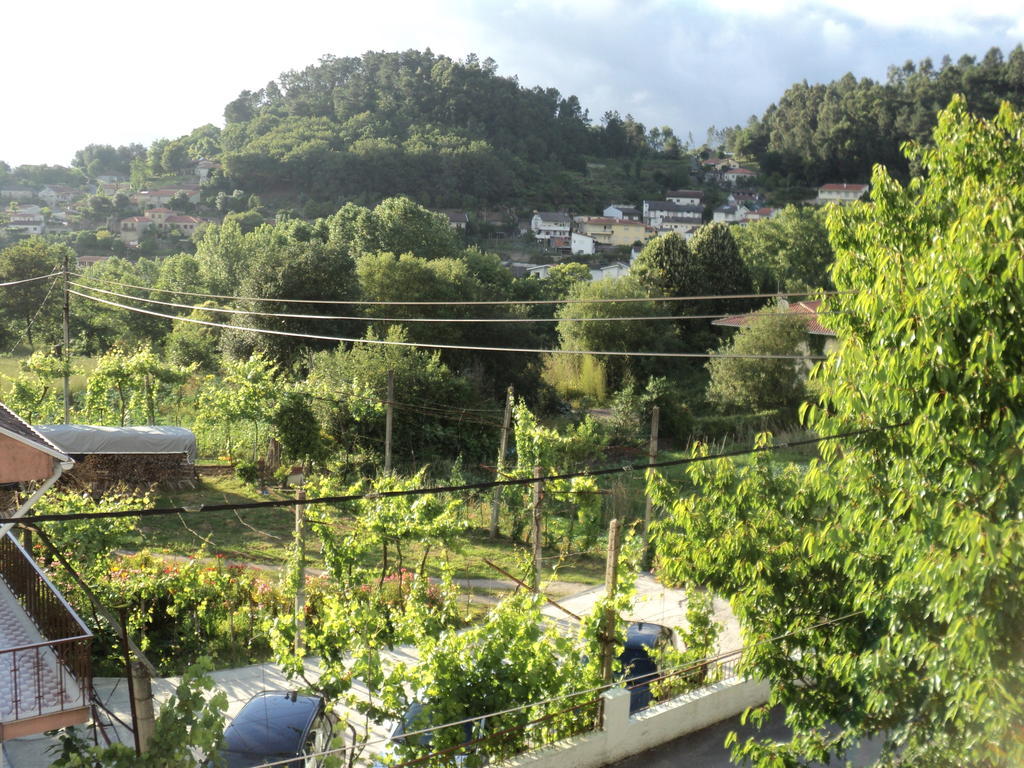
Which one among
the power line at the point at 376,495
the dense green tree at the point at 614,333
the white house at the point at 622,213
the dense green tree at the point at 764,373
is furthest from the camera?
the white house at the point at 622,213

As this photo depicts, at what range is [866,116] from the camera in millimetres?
102562

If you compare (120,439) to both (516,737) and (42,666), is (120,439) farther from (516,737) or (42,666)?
(516,737)

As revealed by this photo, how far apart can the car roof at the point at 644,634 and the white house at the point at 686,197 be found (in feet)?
332

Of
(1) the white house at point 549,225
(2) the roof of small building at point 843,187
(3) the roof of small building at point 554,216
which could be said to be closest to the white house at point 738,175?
(2) the roof of small building at point 843,187

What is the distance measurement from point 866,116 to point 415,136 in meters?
53.9

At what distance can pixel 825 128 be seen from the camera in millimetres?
106250

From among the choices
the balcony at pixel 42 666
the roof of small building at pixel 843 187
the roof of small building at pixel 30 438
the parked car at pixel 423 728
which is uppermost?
the roof of small building at pixel 843 187

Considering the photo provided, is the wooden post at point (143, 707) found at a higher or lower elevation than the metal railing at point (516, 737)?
higher

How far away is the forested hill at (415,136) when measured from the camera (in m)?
84.8

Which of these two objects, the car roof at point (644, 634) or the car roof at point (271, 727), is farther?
the car roof at point (644, 634)

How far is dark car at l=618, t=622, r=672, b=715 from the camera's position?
1000 centimetres

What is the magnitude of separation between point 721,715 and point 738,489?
455 centimetres

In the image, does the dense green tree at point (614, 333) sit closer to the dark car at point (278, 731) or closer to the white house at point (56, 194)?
the dark car at point (278, 731)

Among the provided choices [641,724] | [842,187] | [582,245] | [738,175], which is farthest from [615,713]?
[738,175]
